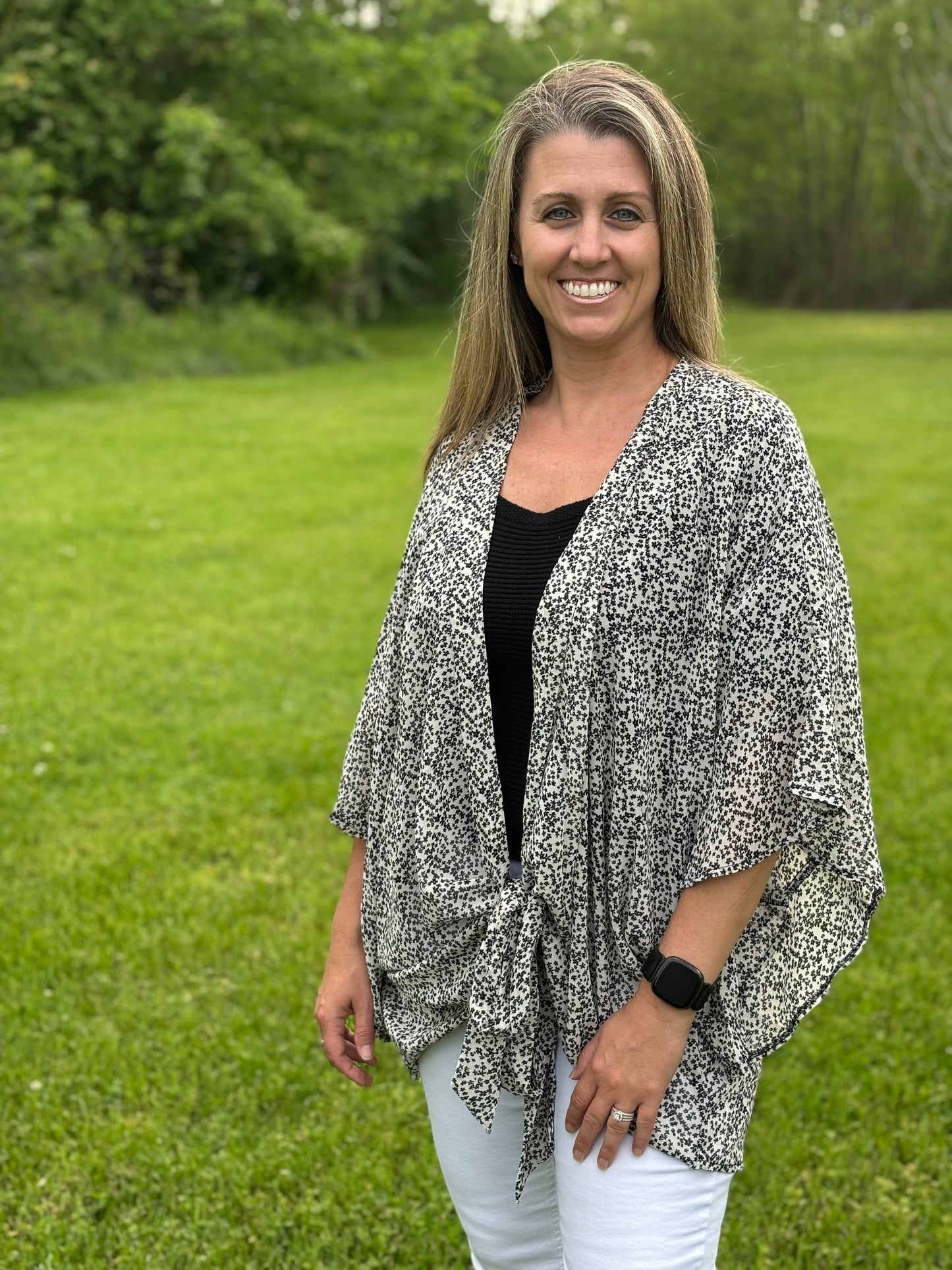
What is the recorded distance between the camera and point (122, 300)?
17891mm

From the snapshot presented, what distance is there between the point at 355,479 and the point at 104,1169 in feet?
27.0

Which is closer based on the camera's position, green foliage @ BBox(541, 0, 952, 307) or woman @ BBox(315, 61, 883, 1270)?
woman @ BBox(315, 61, 883, 1270)

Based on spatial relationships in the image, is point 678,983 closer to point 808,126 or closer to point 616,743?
point 616,743

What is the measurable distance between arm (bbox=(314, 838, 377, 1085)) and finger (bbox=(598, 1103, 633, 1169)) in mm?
537

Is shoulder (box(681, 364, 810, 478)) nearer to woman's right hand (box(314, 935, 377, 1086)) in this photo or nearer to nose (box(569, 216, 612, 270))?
nose (box(569, 216, 612, 270))

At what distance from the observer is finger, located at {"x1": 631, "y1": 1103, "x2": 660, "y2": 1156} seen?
66.8 inches

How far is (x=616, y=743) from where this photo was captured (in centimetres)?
173

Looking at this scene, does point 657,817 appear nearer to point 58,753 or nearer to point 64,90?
point 58,753

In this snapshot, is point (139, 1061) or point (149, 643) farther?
point (149, 643)

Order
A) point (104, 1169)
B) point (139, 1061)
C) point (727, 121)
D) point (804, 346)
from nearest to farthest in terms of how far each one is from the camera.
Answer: point (104, 1169)
point (139, 1061)
point (804, 346)
point (727, 121)

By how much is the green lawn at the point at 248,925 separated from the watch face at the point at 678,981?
1.17 m

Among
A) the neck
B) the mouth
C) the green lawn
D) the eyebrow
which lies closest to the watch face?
the neck

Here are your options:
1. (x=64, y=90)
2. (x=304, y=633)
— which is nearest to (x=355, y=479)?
(x=304, y=633)

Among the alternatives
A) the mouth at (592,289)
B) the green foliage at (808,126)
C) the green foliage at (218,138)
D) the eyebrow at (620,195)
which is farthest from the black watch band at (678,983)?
the green foliage at (808,126)
